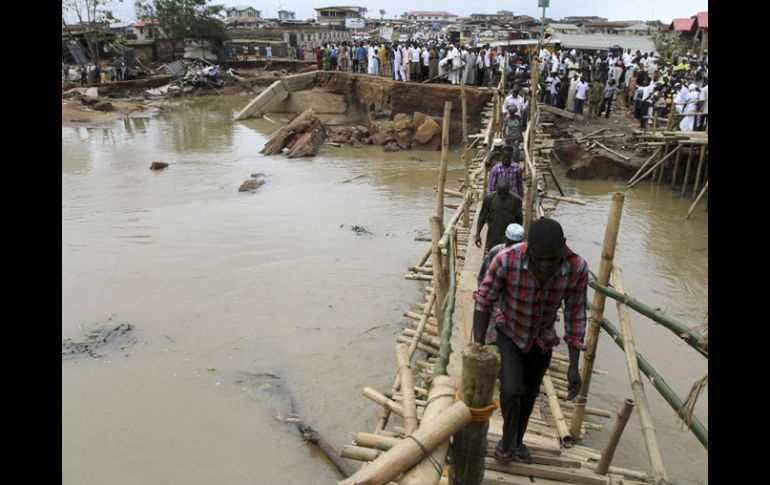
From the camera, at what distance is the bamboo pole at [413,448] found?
1.82 metres

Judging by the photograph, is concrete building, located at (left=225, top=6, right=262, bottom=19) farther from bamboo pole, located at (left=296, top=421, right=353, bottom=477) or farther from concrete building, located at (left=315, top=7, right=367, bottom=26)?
bamboo pole, located at (left=296, top=421, right=353, bottom=477)

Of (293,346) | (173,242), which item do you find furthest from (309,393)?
(173,242)

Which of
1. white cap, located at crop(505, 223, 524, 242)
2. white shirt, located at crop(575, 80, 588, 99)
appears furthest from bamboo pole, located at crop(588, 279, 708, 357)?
white shirt, located at crop(575, 80, 588, 99)

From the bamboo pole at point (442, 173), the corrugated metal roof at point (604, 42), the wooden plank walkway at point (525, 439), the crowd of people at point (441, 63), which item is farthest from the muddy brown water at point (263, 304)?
the corrugated metal roof at point (604, 42)

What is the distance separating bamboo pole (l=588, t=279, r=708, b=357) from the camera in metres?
2.51

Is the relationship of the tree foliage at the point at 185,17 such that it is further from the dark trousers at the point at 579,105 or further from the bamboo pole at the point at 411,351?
the bamboo pole at the point at 411,351

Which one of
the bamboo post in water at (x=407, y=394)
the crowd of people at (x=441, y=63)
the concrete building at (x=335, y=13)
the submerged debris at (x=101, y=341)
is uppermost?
the concrete building at (x=335, y=13)

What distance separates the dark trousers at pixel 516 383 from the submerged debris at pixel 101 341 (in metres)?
5.72

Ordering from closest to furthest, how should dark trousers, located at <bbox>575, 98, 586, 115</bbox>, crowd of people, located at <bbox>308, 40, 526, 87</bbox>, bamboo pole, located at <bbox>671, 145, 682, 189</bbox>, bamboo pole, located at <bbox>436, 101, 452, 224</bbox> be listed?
bamboo pole, located at <bbox>436, 101, 452, 224</bbox> < bamboo pole, located at <bbox>671, 145, 682, 189</bbox> < dark trousers, located at <bbox>575, 98, 586, 115</bbox> < crowd of people, located at <bbox>308, 40, 526, 87</bbox>

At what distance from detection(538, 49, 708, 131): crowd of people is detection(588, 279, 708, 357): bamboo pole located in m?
10.8
